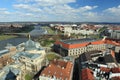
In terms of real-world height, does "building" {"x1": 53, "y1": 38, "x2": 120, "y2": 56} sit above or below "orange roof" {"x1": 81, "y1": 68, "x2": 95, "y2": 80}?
below

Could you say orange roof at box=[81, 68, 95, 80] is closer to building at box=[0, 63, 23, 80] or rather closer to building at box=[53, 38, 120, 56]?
building at box=[0, 63, 23, 80]

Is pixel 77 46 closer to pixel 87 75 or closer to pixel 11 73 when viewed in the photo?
pixel 87 75

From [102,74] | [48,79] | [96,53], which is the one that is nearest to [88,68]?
[102,74]

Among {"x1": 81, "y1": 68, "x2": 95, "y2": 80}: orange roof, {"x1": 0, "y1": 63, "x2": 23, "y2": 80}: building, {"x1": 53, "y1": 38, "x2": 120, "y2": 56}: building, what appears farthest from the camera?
{"x1": 53, "y1": 38, "x2": 120, "y2": 56}: building

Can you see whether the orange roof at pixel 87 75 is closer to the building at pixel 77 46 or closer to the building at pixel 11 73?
the building at pixel 11 73

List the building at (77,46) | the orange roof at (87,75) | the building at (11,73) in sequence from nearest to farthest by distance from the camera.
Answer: the orange roof at (87,75) → the building at (11,73) → the building at (77,46)

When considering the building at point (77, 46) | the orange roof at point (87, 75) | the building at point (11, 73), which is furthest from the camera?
the building at point (77, 46)

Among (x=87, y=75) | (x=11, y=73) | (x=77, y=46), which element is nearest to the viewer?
(x=87, y=75)

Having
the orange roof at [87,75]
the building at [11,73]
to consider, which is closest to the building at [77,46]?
the building at [11,73]

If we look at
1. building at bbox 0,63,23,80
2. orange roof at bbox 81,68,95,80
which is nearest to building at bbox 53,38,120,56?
building at bbox 0,63,23,80

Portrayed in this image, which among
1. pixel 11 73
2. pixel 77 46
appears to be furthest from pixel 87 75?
pixel 77 46

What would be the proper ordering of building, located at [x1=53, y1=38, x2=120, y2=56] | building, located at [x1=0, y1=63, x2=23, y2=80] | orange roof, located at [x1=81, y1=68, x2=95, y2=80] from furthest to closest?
building, located at [x1=53, y1=38, x2=120, y2=56] < building, located at [x1=0, y1=63, x2=23, y2=80] < orange roof, located at [x1=81, y1=68, x2=95, y2=80]

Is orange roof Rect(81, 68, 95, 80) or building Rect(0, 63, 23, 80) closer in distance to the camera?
orange roof Rect(81, 68, 95, 80)
